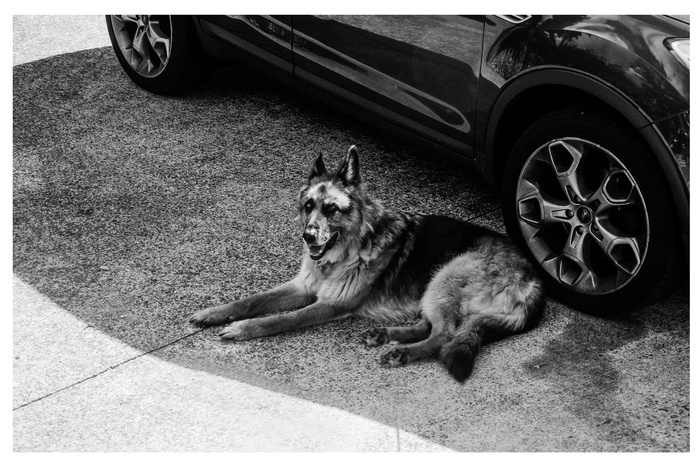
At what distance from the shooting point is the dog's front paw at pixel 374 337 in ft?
16.5

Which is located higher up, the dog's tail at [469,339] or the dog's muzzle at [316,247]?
the dog's muzzle at [316,247]

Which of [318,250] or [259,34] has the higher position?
[259,34]

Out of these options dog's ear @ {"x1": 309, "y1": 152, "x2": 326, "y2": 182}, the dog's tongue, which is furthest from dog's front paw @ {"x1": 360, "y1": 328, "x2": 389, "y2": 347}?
dog's ear @ {"x1": 309, "y1": 152, "x2": 326, "y2": 182}

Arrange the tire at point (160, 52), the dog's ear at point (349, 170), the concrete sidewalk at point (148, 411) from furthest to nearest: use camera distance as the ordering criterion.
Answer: the tire at point (160, 52), the dog's ear at point (349, 170), the concrete sidewalk at point (148, 411)

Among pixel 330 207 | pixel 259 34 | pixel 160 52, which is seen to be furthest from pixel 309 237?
pixel 160 52

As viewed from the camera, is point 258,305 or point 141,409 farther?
point 258,305

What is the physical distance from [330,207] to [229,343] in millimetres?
964

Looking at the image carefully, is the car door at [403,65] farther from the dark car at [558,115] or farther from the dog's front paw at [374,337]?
the dog's front paw at [374,337]

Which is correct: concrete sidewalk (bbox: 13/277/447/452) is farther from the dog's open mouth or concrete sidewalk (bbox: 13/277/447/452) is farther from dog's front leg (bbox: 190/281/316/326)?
the dog's open mouth

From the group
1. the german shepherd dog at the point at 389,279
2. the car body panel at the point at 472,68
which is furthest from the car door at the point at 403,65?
the german shepherd dog at the point at 389,279

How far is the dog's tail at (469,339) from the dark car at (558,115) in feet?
1.52

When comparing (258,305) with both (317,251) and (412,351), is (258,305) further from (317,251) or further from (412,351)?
(412,351)

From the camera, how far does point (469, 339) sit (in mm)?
4863

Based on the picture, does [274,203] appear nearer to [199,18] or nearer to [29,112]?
[199,18]
